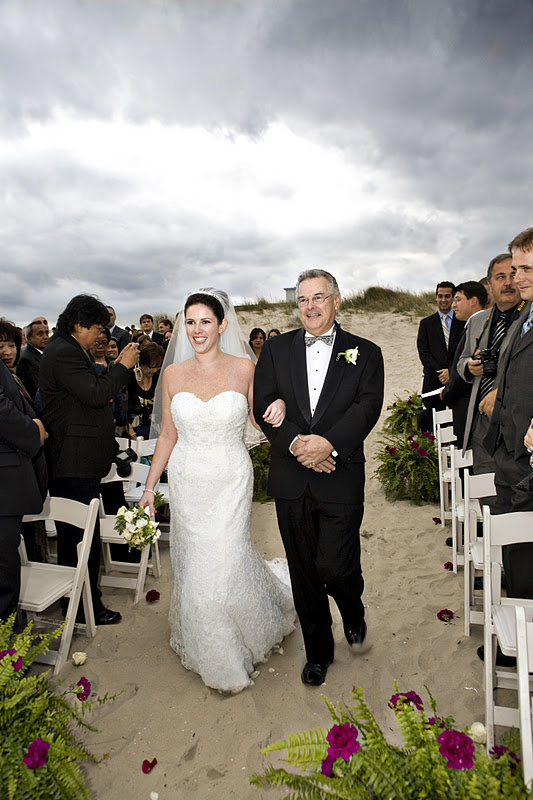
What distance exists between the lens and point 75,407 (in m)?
3.97

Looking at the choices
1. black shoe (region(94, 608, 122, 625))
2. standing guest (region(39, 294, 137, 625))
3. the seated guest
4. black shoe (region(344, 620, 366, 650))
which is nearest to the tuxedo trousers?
black shoe (region(344, 620, 366, 650))

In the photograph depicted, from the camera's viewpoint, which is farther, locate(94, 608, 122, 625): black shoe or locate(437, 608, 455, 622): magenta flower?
locate(94, 608, 122, 625): black shoe

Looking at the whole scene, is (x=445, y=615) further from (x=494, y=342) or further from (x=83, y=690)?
(x=83, y=690)

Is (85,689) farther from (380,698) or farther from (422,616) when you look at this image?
(422,616)

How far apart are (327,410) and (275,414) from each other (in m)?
0.33

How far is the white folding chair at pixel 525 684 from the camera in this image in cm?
198

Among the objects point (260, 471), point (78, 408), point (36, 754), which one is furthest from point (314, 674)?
point (260, 471)

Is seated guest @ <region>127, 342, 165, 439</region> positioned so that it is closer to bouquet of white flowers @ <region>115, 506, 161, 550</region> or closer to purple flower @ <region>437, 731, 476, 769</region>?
bouquet of white flowers @ <region>115, 506, 161, 550</region>

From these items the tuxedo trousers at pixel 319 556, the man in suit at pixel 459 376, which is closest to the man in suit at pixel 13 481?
the tuxedo trousers at pixel 319 556

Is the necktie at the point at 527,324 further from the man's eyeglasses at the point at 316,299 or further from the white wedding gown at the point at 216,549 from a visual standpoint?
the white wedding gown at the point at 216,549

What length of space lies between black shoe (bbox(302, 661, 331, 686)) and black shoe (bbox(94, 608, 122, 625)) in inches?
64.4

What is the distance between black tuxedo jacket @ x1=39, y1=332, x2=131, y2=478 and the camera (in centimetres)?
383

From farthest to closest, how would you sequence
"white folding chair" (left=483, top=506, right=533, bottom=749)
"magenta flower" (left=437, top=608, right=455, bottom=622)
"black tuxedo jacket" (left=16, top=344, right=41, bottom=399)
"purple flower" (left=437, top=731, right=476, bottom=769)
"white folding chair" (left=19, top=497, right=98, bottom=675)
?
"black tuxedo jacket" (left=16, top=344, right=41, bottom=399) < "magenta flower" (left=437, top=608, right=455, bottom=622) < "white folding chair" (left=19, top=497, right=98, bottom=675) < "white folding chair" (left=483, top=506, right=533, bottom=749) < "purple flower" (left=437, top=731, right=476, bottom=769)

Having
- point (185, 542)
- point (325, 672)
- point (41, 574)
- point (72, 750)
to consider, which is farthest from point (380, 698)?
point (41, 574)
